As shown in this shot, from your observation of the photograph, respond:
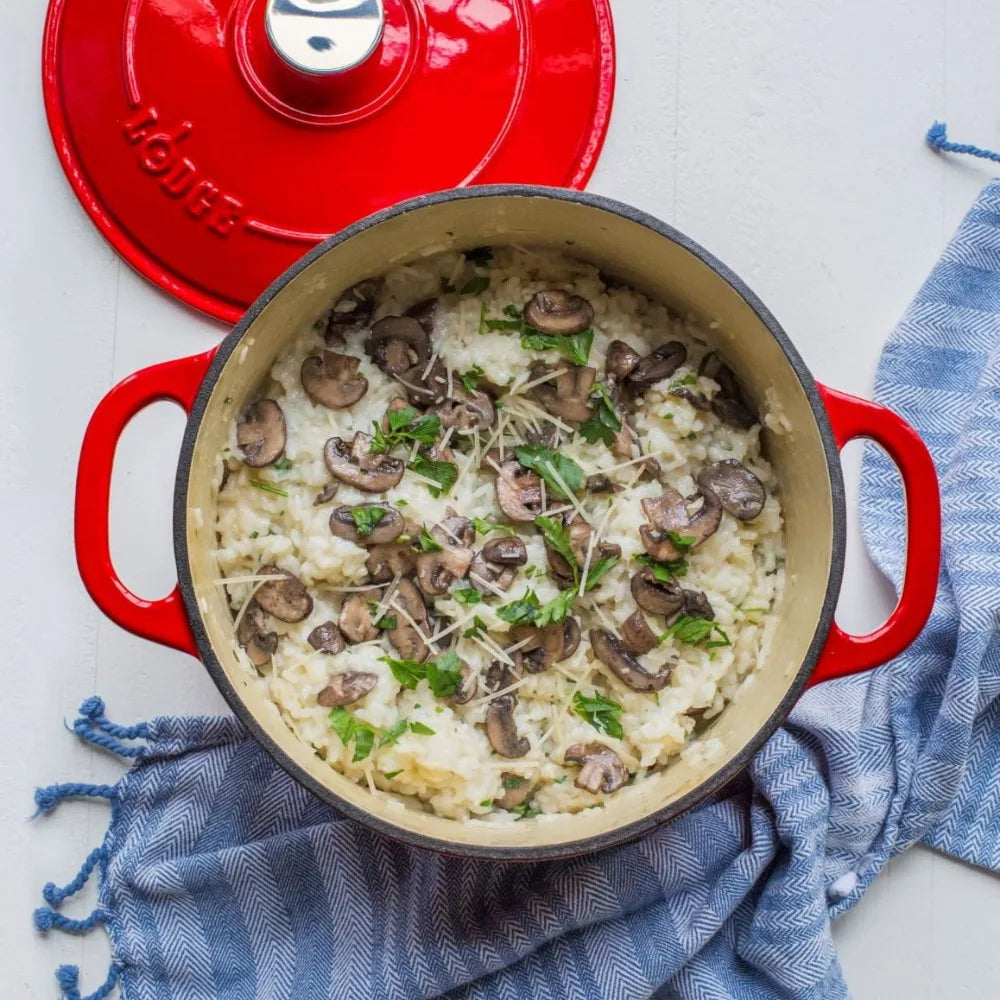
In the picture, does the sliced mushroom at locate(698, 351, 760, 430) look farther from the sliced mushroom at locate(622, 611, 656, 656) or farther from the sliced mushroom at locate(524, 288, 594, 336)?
the sliced mushroom at locate(622, 611, 656, 656)

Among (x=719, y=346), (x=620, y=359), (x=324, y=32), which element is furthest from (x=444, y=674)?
(x=324, y=32)

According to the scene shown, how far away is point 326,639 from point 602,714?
50 cm

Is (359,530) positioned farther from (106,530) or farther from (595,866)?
(595,866)

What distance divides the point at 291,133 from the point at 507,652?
1.09 meters

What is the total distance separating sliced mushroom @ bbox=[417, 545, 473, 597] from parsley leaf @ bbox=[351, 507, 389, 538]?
0.10 metres

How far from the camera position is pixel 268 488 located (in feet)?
7.00

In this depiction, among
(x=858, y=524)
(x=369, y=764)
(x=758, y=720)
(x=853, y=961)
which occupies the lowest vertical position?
(x=853, y=961)

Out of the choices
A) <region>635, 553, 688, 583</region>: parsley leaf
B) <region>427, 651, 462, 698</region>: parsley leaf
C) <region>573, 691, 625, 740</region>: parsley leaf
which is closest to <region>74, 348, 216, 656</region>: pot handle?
<region>427, 651, 462, 698</region>: parsley leaf

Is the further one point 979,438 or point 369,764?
point 979,438

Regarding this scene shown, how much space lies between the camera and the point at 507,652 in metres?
2.13

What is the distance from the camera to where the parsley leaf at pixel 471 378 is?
218 centimetres

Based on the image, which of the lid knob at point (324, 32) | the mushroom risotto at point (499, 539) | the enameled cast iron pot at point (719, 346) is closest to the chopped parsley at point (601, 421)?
the mushroom risotto at point (499, 539)

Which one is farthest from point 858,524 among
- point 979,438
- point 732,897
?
point 732,897

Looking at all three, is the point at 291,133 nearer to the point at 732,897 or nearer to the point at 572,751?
the point at 572,751
